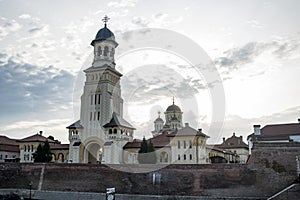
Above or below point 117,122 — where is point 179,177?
below

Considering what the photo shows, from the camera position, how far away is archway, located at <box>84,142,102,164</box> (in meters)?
47.0

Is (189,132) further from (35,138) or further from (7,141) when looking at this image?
(7,141)

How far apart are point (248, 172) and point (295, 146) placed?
4324 mm

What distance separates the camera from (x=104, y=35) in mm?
50969

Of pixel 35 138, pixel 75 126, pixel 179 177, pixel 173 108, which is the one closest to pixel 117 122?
pixel 75 126

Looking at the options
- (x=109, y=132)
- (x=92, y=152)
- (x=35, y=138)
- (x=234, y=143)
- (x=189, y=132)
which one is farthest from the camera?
(x=234, y=143)

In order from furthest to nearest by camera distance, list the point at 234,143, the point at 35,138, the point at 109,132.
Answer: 1. the point at 234,143
2. the point at 35,138
3. the point at 109,132

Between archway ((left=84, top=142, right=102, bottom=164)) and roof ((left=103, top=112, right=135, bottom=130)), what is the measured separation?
392 cm

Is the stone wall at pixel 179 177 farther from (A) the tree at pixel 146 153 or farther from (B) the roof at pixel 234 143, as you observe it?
(B) the roof at pixel 234 143

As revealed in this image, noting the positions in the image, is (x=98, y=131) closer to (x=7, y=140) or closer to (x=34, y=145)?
(x=34, y=145)

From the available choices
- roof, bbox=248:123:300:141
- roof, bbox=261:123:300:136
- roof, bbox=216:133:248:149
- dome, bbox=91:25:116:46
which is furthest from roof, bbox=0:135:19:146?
roof, bbox=261:123:300:136

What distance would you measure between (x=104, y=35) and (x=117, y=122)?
1409 centimetres

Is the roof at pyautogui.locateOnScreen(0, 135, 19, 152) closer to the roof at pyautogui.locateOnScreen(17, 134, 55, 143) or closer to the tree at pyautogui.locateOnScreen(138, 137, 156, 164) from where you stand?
the roof at pyautogui.locateOnScreen(17, 134, 55, 143)

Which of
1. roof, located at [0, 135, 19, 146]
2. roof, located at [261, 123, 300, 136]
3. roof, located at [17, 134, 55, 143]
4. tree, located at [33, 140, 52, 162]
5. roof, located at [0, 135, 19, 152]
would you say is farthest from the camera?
roof, located at [0, 135, 19, 146]
